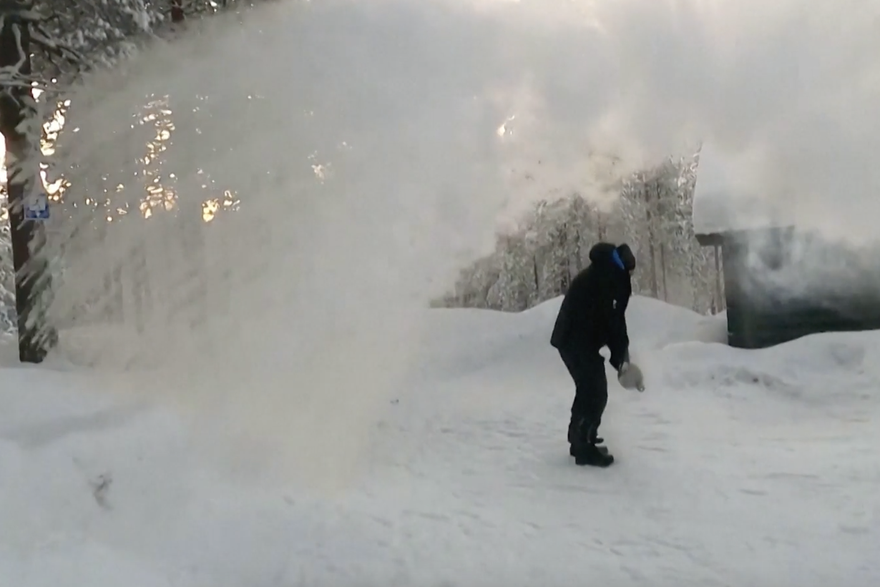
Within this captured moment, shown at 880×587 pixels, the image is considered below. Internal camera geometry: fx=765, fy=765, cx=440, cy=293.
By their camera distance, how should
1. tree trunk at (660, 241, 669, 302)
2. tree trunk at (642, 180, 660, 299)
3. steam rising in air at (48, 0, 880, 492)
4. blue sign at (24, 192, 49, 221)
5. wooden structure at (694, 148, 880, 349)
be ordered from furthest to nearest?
tree trunk at (660, 241, 669, 302) < tree trunk at (642, 180, 660, 299) < wooden structure at (694, 148, 880, 349) < steam rising in air at (48, 0, 880, 492) < blue sign at (24, 192, 49, 221)

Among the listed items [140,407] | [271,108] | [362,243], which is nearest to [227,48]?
[271,108]

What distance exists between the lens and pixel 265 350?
9.23m

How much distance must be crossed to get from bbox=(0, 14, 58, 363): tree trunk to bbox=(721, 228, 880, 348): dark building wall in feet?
26.8

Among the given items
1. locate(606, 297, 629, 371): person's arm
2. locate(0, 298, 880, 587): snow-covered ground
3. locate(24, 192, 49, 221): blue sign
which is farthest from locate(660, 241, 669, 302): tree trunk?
locate(24, 192, 49, 221): blue sign

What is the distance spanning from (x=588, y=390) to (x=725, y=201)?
5.18m

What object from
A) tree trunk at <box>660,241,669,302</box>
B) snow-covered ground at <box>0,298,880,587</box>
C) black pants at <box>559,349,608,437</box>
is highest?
tree trunk at <box>660,241,669,302</box>

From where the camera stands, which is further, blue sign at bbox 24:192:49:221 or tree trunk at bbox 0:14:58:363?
tree trunk at bbox 0:14:58:363

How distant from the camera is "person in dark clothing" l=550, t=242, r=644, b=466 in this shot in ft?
19.2

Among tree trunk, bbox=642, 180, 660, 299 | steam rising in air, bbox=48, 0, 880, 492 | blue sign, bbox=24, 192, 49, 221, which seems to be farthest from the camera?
tree trunk, bbox=642, 180, 660, 299

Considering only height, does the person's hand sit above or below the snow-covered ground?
above

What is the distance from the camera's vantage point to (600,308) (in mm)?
5871

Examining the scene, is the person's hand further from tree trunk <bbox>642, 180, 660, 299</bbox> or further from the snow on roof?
tree trunk <bbox>642, 180, 660, 299</bbox>

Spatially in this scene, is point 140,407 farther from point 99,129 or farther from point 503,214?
point 503,214

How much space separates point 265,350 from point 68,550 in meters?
5.10
